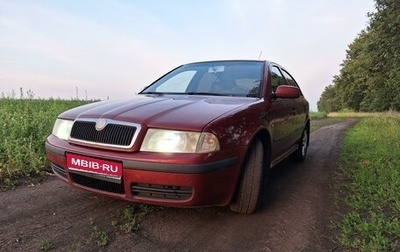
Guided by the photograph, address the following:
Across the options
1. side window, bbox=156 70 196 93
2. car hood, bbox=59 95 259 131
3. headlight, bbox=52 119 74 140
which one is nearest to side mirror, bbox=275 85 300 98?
car hood, bbox=59 95 259 131

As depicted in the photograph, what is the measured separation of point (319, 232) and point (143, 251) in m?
1.46

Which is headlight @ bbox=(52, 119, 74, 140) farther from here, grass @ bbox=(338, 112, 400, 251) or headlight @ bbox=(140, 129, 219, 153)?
grass @ bbox=(338, 112, 400, 251)

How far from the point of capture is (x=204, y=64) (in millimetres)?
4387

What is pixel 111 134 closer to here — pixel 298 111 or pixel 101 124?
pixel 101 124

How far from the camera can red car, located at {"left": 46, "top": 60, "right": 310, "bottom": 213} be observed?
8.11 feet

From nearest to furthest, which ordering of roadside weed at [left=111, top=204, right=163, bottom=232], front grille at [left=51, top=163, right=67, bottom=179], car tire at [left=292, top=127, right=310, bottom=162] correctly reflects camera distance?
roadside weed at [left=111, top=204, right=163, bottom=232] → front grille at [left=51, top=163, right=67, bottom=179] → car tire at [left=292, top=127, right=310, bottom=162]

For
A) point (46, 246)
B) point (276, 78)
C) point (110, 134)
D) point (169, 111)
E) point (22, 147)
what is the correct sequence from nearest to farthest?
point (46, 246), point (110, 134), point (169, 111), point (276, 78), point (22, 147)

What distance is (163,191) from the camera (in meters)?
2.53

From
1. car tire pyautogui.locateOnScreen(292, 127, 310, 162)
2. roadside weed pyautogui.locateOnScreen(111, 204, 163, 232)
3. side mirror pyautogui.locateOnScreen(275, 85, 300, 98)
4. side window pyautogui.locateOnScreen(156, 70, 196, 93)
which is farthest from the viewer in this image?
car tire pyautogui.locateOnScreen(292, 127, 310, 162)

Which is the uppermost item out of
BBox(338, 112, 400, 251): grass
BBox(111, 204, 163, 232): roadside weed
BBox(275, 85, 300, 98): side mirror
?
BBox(275, 85, 300, 98): side mirror

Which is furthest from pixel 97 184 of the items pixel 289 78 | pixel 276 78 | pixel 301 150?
pixel 301 150

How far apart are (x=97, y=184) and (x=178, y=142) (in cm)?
74

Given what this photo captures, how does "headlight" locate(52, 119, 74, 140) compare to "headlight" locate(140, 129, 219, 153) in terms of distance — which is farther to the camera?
"headlight" locate(52, 119, 74, 140)

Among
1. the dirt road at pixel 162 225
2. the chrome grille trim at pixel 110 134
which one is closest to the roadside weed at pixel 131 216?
the dirt road at pixel 162 225
